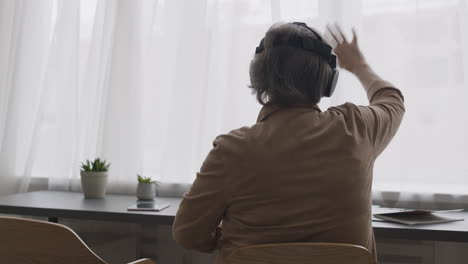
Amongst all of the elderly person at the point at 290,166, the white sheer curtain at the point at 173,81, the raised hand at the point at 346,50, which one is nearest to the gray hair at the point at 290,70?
the elderly person at the point at 290,166

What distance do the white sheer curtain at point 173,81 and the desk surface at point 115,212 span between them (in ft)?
0.78

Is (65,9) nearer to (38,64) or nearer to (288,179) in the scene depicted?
(38,64)

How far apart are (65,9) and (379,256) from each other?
6.49ft

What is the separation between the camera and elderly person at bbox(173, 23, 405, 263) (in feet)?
3.23

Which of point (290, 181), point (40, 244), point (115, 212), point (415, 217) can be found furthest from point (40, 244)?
point (415, 217)

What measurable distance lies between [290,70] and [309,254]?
417mm

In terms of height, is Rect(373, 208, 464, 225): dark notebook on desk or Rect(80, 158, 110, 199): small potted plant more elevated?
Rect(80, 158, 110, 199): small potted plant

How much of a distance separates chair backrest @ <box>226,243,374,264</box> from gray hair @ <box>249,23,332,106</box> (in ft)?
1.12

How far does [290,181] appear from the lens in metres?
0.98

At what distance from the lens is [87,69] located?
2332 mm

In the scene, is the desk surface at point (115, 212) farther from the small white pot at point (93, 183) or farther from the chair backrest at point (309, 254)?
the chair backrest at point (309, 254)

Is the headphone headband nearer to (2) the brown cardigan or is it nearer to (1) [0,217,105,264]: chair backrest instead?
(2) the brown cardigan

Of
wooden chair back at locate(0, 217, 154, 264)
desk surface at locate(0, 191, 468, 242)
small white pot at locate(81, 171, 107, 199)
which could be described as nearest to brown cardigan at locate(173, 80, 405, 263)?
wooden chair back at locate(0, 217, 154, 264)

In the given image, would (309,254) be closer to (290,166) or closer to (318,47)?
(290,166)
